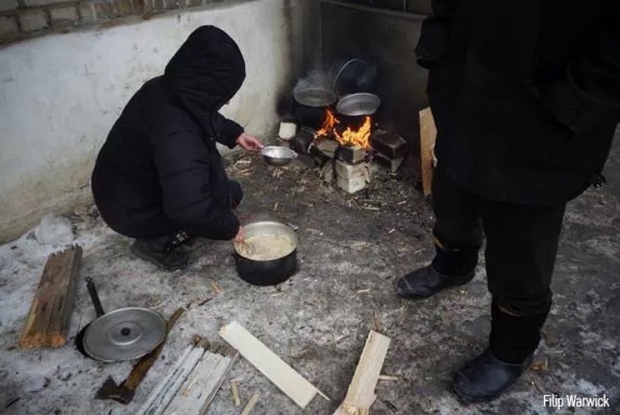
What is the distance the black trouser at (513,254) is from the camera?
6.81 feet

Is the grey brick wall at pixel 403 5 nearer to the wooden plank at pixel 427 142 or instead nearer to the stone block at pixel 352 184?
the wooden plank at pixel 427 142

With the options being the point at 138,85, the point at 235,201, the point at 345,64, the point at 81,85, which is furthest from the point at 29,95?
the point at 345,64

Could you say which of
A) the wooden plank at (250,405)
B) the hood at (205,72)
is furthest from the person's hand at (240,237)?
the wooden plank at (250,405)

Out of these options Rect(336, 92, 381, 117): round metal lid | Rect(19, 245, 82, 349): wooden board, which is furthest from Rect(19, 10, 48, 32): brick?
Rect(336, 92, 381, 117): round metal lid

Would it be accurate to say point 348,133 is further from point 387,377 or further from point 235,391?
point 235,391

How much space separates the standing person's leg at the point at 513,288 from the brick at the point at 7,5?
3570mm

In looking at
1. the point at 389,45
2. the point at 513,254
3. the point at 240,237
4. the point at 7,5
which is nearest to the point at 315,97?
the point at 389,45

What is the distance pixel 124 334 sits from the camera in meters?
2.96

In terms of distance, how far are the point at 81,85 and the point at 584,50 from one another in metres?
3.73

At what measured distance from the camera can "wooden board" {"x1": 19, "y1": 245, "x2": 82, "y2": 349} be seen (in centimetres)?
296

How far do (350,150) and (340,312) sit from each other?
185cm

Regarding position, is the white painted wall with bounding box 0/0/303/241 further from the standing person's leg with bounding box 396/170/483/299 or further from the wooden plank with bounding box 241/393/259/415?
the standing person's leg with bounding box 396/170/483/299

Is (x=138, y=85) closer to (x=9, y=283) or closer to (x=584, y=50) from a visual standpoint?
(x=9, y=283)

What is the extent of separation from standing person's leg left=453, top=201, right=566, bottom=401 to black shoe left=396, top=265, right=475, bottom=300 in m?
0.65
